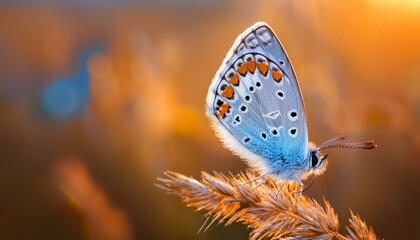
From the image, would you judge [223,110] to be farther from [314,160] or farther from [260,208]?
[260,208]

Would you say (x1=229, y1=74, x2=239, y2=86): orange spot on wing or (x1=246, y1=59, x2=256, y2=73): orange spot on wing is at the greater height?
(x1=246, y1=59, x2=256, y2=73): orange spot on wing

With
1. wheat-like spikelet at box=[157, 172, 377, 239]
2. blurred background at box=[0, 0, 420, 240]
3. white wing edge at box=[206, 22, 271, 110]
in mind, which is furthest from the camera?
blurred background at box=[0, 0, 420, 240]

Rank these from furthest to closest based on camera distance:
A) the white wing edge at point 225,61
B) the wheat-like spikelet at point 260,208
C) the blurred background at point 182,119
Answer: the blurred background at point 182,119, the white wing edge at point 225,61, the wheat-like spikelet at point 260,208

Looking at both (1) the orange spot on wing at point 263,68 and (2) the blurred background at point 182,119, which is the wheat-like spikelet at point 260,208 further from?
(2) the blurred background at point 182,119

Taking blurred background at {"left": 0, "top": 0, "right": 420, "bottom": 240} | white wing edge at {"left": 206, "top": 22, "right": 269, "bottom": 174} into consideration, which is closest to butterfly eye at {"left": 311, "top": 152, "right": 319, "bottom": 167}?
white wing edge at {"left": 206, "top": 22, "right": 269, "bottom": 174}

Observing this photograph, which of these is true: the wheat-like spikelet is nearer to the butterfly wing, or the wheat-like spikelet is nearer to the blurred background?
the butterfly wing

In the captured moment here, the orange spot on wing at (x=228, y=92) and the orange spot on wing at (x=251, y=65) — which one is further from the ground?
the orange spot on wing at (x=251, y=65)

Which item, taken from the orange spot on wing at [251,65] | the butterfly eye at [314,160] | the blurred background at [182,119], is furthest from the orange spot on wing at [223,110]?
the blurred background at [182,119]

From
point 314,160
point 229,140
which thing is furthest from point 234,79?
point 314,160
